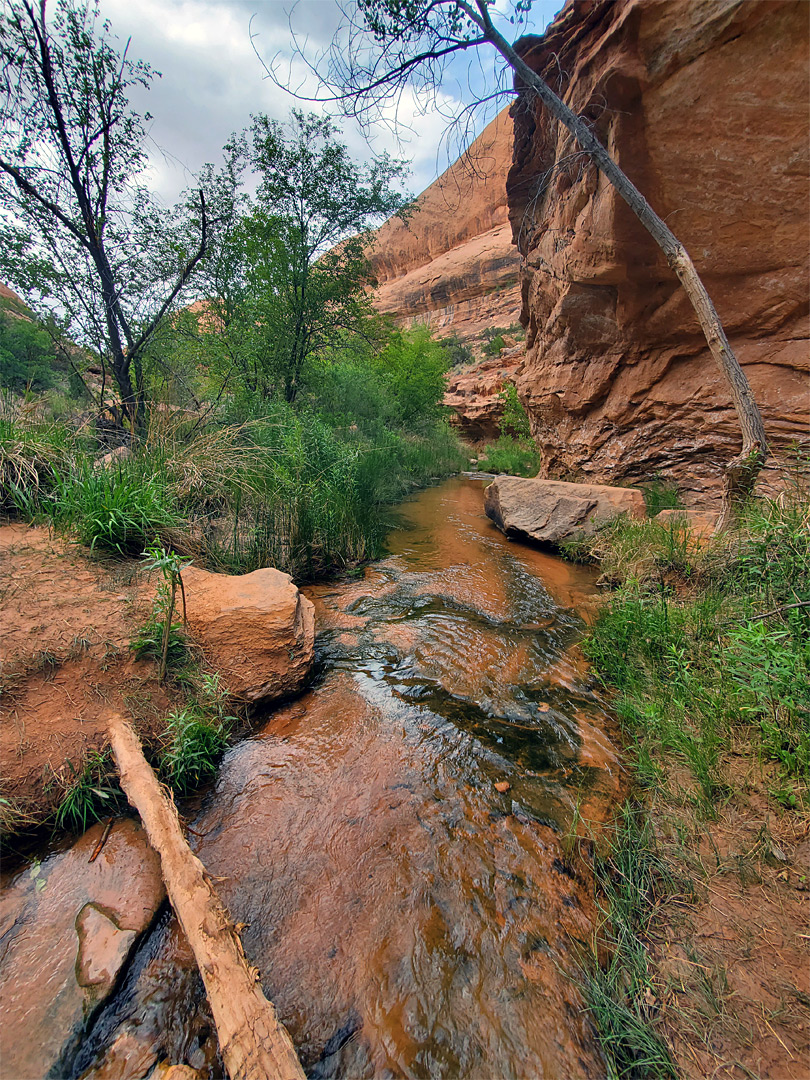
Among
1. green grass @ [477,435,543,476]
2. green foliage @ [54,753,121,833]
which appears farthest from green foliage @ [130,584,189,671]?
green grass @ [477,435,543,476]

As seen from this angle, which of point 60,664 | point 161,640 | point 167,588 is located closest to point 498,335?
point 167,588

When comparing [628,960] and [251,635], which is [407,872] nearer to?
[628,960]

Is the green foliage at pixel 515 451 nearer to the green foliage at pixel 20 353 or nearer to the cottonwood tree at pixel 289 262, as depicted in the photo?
the cottonwood tree at pixel 289 262

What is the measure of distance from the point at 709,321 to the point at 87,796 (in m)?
5.63

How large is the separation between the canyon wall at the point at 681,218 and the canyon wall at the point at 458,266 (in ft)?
72.3

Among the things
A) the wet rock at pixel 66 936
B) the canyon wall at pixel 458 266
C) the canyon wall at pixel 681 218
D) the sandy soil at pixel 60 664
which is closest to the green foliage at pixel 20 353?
the sandy soil at pixel 60 664

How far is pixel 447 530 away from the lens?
22.1 ft

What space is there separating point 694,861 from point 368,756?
1.47 meters

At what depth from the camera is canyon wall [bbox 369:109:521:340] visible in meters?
29.1

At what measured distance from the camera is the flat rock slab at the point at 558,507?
5027 mm

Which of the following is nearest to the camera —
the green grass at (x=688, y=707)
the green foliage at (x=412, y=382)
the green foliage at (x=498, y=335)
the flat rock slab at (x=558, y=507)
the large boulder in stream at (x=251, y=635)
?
the green grass at (x=688, y=707)

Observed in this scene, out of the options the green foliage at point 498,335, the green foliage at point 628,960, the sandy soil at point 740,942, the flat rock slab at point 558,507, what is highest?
the green foliage at point 498,335

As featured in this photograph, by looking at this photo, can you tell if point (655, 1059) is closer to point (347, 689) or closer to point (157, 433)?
point (347, 689)

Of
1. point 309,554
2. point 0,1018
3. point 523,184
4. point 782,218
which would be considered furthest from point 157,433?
point 523,184
